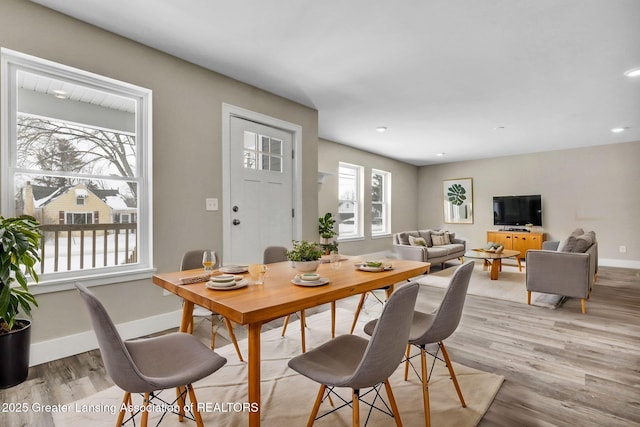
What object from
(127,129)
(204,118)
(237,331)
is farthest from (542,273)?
(127,129)

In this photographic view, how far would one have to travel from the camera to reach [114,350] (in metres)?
1.14

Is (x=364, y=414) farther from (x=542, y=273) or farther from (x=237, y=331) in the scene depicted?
(x=542, y=273)

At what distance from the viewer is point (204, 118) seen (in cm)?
326

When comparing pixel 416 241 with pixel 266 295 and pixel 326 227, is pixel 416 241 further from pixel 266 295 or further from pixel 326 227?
pixel 266 295

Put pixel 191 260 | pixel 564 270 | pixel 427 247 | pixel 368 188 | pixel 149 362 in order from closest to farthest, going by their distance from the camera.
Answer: pixel 149 362 < pixel 191 260 < pixel 564 270 < pixel 427 247 < pixel 368 188

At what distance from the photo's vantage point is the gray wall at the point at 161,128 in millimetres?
2334

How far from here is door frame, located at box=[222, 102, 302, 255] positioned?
3422mm

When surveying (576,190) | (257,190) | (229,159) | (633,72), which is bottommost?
(257,190)

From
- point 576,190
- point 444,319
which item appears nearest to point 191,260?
point 444,319

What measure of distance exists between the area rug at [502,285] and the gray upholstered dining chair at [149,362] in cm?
390

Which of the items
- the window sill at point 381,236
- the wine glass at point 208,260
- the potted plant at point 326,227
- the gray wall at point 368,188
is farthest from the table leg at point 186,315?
the window sill at point 381,236

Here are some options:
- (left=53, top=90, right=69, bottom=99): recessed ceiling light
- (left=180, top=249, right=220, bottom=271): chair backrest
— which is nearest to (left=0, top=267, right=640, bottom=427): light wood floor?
(left=180, top=249, right=220, bottom=271): chair backrest

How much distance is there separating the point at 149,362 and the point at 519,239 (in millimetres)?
7625

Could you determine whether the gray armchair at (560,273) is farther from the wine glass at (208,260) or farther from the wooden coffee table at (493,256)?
the wine glass at (208,260)
